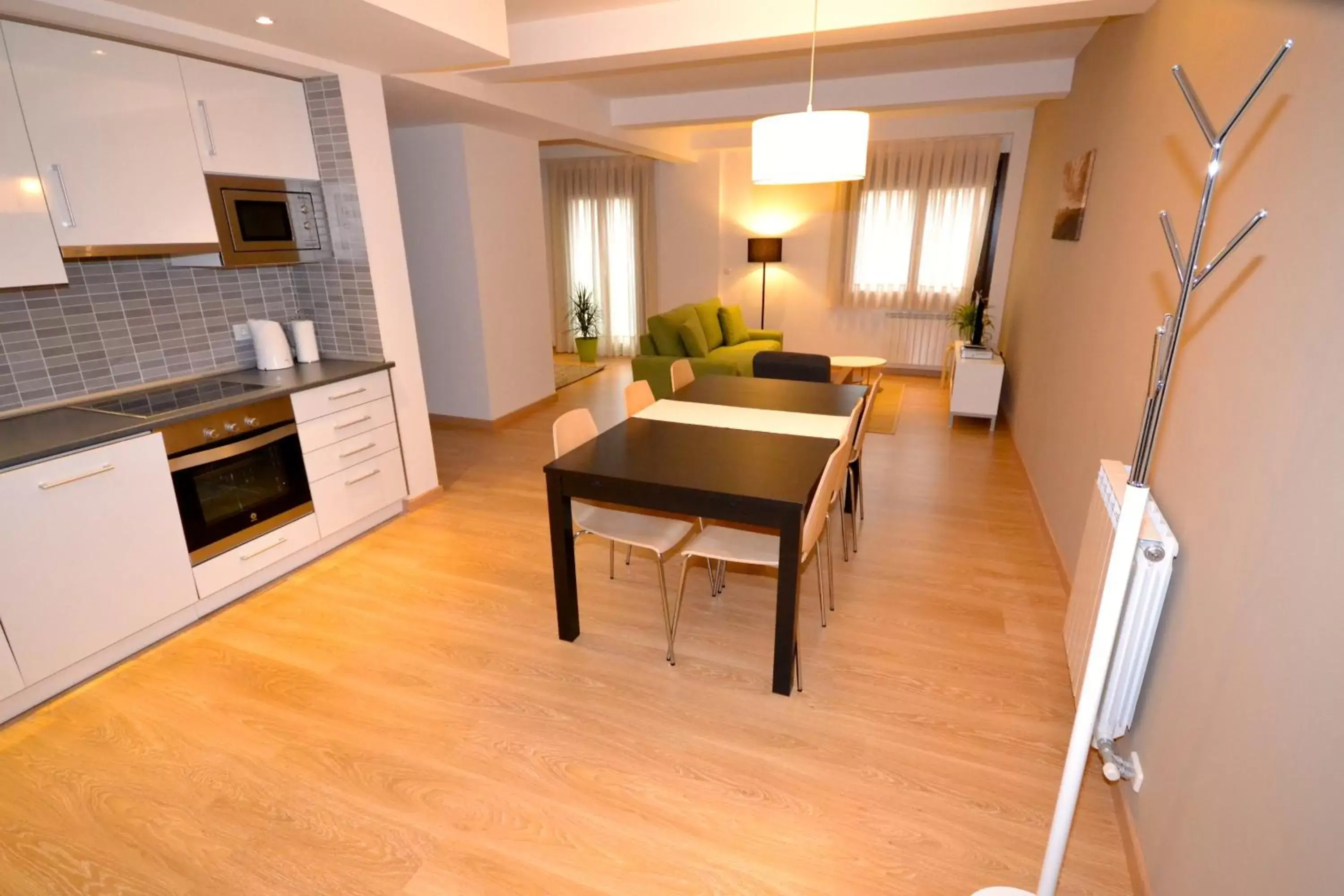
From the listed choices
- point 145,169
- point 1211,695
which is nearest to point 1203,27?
point 1211,695

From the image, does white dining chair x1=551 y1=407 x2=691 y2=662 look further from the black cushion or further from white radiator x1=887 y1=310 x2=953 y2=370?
white radiator x1=887 y1=310 x2=953 y2=370

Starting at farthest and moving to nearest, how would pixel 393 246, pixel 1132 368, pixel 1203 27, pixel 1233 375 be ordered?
1. pixel 393 246
2. pixel 1132 368
3. pixel 1203 27
4. pixel 1233 375

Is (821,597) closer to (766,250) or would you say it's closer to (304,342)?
(304,342)

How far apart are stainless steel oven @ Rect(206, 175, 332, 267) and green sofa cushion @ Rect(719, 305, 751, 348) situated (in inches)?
163

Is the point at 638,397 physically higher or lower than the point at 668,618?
higher

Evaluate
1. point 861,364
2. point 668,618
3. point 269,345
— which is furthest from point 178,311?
point 861,364

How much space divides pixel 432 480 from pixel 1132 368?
3.70 metres

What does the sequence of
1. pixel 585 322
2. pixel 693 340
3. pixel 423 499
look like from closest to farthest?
pixel 423 499 → pixel 693 340 → pixel 585 322

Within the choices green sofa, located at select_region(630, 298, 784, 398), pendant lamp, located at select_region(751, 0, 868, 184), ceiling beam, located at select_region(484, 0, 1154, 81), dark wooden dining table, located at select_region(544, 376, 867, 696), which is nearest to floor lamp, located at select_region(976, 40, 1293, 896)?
dark wooden dining table, located at select_region(544, 376, 867, 696)

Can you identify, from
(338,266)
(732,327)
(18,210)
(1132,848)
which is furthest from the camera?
(732,327)

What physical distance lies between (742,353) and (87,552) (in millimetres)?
5040

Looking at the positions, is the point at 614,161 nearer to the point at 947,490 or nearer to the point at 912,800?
the point at 947,490

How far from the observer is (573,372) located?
768 cm

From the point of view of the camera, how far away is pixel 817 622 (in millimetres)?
2754
